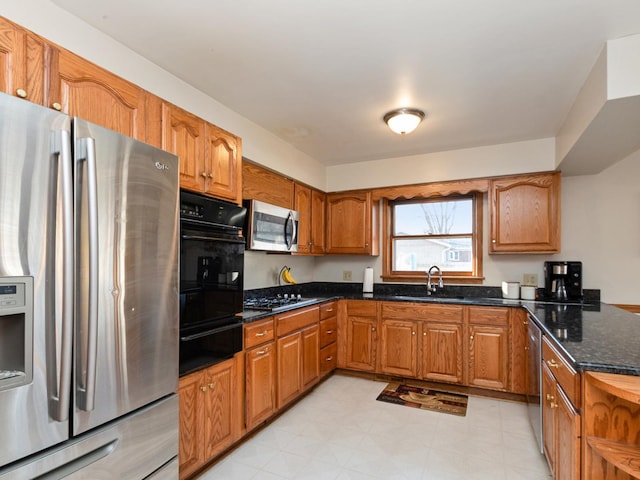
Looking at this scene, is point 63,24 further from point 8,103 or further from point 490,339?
point 490,339

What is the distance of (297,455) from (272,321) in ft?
2.96

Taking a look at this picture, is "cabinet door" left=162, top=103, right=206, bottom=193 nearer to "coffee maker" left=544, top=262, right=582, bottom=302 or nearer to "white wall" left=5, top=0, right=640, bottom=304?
"white wall" left=5, top=0, right=640, bottom=304

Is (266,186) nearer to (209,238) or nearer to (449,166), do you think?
(209,238)

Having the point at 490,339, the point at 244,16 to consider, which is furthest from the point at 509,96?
the point at 490,339

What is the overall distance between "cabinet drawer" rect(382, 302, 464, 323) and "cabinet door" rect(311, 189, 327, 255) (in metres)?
0.99

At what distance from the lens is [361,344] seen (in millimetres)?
3699

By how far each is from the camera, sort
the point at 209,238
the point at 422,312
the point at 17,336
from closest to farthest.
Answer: the point at 17,336 < the point at 209,238 < the point at 422,312

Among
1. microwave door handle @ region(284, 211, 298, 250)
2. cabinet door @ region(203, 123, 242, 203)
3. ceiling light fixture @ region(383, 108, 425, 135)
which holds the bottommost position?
microwave door handle @ region(284, 211, 298, 250)

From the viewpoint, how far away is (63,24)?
1.60 m

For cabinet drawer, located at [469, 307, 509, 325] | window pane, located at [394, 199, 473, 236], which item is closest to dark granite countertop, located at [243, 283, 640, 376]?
cabinet drawer, located at [469, 307, 509, 325]

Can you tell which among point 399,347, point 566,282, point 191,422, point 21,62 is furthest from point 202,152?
point 566,282

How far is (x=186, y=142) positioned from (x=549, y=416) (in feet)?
8.39

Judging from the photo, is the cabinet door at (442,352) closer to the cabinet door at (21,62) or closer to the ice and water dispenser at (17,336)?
the ice and water dispenser at (17,336)

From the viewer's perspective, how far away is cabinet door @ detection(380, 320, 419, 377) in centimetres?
348
